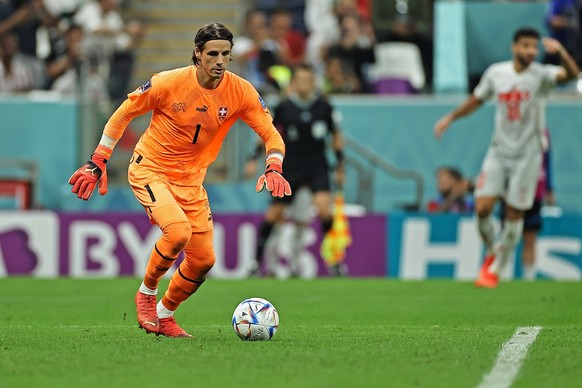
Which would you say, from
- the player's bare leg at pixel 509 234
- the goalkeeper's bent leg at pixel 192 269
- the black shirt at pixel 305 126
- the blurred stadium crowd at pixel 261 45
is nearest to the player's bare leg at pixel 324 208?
the black shirt at pixel 305 126

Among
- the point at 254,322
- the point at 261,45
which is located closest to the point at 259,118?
Answer: the point at 254,322

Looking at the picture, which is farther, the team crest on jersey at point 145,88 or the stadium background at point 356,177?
the stadium background at point 356,177

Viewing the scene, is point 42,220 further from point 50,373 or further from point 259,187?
point 50,373

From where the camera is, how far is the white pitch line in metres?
6.26

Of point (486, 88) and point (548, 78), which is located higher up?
point (548, 78)

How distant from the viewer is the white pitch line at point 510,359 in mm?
6258

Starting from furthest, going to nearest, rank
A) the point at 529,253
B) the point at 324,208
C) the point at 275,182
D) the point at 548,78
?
the point at 324,208, the point at 529,253, the point at 548,78, the point at 275,182

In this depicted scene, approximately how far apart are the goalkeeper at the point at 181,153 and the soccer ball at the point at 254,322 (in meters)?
0.54

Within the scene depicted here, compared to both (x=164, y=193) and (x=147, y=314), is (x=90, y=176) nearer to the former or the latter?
(x=164, y=193)

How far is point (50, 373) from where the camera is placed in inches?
259

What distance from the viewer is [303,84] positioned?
16.5 metres

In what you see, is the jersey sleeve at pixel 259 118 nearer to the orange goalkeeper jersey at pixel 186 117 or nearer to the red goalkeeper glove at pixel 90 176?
the orange goalkeeper jersey at pixel 186 117

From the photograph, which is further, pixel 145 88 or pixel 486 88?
pixel 486 88

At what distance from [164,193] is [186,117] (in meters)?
0.55
